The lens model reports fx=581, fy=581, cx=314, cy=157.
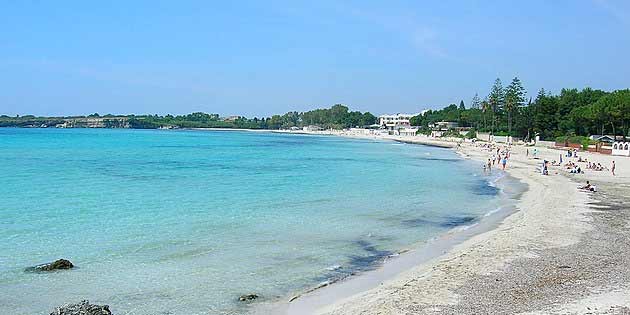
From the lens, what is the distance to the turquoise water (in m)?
11.8

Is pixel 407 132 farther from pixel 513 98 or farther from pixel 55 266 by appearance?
pixel 55 266

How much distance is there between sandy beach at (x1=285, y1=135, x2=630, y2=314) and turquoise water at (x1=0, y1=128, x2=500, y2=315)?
155 cm

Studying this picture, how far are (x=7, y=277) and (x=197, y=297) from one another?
463 cm

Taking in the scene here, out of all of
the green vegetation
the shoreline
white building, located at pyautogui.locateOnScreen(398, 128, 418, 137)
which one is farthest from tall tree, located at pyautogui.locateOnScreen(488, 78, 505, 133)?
the shoreline

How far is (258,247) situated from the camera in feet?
52.4

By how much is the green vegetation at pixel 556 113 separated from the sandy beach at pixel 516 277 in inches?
2146

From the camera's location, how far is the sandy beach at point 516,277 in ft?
32.0

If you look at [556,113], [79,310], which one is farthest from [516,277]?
[556,113]

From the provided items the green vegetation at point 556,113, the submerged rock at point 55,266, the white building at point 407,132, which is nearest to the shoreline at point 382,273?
the submerged rock at point 55,266

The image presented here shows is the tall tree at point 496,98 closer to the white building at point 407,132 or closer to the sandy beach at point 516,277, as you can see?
the white building at point 407,132

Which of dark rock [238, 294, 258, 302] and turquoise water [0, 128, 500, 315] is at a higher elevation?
dark rock [238, 294, 258, 302]

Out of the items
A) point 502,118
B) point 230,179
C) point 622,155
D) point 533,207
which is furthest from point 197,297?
point 502,118

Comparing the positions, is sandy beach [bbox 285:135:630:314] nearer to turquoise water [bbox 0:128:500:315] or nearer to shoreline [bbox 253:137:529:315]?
shoreline [bbox 253:137:529:315]

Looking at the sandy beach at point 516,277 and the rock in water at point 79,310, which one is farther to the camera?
the sandy beach at point 516,277
